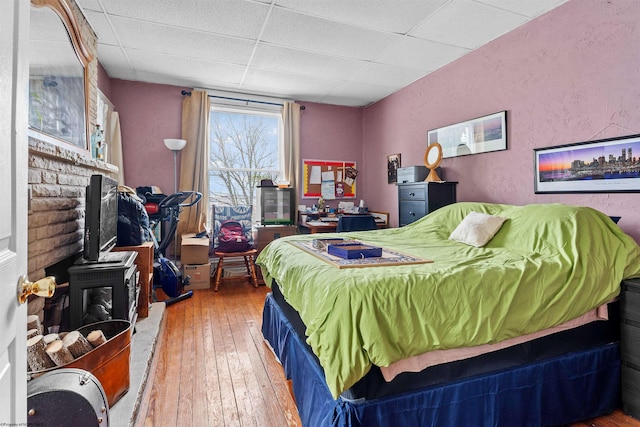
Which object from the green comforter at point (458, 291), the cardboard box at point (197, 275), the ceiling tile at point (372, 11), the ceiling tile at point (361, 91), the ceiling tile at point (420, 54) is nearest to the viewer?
the green comforter at point (458, 291)

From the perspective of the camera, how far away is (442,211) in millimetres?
3008

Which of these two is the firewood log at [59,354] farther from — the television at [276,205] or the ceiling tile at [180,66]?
the television at [276,205]

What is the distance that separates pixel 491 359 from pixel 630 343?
825 millimetres

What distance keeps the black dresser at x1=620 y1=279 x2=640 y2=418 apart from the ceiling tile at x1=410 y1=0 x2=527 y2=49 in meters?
2.13

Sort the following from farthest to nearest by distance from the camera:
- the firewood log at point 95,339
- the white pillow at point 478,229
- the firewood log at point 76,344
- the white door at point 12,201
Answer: the white pillow at point 478,229
the firewood log at point 95,339
the firewood log at point 76,344
the white door at point 12,201

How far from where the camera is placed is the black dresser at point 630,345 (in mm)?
1680

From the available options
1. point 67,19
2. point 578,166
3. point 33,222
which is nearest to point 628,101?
point 578,166

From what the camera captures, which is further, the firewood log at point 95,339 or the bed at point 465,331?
the firewood log at point 95,339

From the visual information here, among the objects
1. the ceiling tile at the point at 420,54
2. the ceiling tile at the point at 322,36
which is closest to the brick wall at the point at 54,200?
the ceiling tile at the point at 322,36

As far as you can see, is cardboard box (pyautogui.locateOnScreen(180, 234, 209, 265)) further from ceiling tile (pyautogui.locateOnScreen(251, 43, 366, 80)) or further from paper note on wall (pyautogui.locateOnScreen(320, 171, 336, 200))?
ceiling tile (pyautogui.locateOnScreen(251, 43, 366, 80))

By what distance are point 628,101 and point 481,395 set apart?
80.6 inches

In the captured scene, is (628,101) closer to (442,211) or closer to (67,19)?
(442,211)

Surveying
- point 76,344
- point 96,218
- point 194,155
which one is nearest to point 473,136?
point 96,218

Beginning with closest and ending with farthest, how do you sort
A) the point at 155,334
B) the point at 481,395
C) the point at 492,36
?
the point at 481,395, the point at 155,334, the point at 492,36
